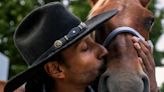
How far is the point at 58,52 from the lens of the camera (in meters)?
2.12

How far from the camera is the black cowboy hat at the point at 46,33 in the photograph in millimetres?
2127

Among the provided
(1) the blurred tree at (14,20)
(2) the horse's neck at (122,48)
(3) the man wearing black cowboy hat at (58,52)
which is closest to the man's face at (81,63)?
(3) the man wearing black cowboy hat at (58,52)

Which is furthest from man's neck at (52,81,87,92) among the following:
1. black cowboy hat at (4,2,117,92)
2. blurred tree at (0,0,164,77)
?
blurred tree at (0,0,164,77)

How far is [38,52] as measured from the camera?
2.21 m

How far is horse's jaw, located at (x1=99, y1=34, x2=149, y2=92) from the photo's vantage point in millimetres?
2148

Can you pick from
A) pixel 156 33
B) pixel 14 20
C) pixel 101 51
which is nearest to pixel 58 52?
pixel 101 51

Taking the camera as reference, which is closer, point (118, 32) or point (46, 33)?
point (46, 33)

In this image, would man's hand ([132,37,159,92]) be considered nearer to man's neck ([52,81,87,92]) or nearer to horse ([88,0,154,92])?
horse ([88,0,154,92])

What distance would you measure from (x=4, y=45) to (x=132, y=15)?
11468 mm

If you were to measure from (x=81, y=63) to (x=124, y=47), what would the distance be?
10.6 inches

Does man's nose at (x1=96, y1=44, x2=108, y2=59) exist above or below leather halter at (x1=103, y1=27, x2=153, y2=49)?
above

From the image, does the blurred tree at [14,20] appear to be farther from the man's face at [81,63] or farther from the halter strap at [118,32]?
the man's face at [81,63]

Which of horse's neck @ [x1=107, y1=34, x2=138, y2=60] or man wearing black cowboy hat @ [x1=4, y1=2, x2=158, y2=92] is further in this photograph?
horse's neck @ [x1=107, y1=34, x2=138, y2=60]

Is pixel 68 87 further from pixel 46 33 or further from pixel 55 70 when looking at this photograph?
pixel 46 33
